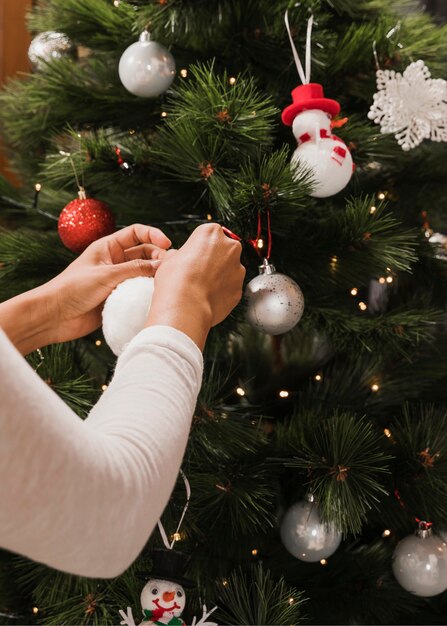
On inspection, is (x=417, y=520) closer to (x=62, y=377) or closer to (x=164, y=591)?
(x=164, y=591)

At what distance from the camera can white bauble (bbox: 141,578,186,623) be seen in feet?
2.30

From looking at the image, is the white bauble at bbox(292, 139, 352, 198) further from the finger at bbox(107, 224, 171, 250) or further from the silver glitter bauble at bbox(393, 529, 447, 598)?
the silver glitter bauble at bbox(393, 529, 447, 598)

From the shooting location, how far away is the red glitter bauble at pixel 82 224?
804 millimetres

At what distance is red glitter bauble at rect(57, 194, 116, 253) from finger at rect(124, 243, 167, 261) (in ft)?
0.36

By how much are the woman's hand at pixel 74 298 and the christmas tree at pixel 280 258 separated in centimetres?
9

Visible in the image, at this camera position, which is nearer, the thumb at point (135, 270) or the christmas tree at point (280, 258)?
the thumb at point (135, 270)

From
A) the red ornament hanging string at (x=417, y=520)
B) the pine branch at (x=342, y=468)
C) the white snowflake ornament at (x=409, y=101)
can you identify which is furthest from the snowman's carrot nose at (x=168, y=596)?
the white snowflake ornament at (x=409, y=101)

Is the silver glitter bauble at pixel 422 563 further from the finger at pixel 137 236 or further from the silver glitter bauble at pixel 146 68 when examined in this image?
the silver glitter bauble at pixel 146 68

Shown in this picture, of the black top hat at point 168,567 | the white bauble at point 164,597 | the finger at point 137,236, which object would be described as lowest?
the white bauble at point 164,597

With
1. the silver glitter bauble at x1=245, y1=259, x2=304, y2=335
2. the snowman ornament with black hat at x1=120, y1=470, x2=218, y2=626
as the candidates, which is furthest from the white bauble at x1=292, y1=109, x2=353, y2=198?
the snowman ornament with black hat at x1=120, y1=470, x2=218, y2=626

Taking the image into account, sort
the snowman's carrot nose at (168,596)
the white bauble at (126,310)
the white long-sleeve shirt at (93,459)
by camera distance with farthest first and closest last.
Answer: the snowman's carrot nose at (168,596), the white bauble at (126,310), the white long-sleeve shirt at (93,459)

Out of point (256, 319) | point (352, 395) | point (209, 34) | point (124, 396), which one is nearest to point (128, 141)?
point (209, 34)

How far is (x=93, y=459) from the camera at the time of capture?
0.36 meters

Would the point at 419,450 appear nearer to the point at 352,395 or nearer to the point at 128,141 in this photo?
the point at 352,395
